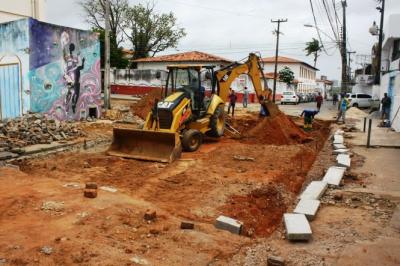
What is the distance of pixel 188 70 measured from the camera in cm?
1302

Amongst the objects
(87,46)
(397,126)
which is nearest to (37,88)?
(87,46)

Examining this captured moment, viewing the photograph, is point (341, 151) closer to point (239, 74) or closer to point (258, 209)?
point (239, 74)

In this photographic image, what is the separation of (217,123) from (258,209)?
6712mm

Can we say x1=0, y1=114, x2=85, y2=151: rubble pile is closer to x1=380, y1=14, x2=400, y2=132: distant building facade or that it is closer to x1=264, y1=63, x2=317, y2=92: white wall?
x1=380, y1=14, x2=400, y2=132: distant building facade

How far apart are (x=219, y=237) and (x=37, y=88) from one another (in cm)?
1186

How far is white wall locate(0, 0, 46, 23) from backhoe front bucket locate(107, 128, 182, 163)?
14.0 metres

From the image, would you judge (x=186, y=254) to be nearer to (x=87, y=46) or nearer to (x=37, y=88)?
(x=37, y=88)

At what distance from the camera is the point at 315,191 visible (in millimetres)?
7738

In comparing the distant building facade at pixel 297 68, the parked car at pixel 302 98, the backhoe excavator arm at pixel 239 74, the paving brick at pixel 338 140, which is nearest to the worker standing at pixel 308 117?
the paving brick at pixel 338 140

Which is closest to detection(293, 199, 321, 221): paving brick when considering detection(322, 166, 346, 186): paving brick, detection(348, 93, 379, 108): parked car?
detection(322, 166, 346, 186): paving brick

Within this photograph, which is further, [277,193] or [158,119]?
[158,119]

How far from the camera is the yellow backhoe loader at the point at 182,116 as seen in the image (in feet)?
37.1

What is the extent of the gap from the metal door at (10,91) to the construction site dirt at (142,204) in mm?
3940

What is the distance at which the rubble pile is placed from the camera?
11.9 meters
